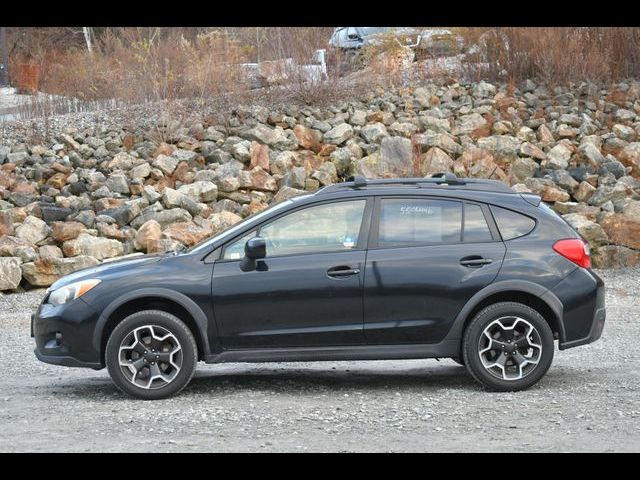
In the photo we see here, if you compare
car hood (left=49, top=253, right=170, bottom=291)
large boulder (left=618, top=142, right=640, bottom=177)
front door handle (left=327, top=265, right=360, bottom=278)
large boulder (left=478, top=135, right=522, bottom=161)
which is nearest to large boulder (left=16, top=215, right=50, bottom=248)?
car hood (left=49, top=253, right=170, bottom=291)

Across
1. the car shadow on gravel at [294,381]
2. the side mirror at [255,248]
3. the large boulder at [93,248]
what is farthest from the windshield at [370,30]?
the side mirror at [255,248]

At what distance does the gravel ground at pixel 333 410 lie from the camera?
6840 millimetres

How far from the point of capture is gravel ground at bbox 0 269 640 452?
684 centimetres

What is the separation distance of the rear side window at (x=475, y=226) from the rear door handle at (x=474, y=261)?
0.59 ft

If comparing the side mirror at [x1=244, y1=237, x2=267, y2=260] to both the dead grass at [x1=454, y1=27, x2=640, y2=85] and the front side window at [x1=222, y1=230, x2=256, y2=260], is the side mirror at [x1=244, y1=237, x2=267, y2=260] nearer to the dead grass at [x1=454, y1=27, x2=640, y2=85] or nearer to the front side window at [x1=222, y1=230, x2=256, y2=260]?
the front side window at [x1=222, y1=230, x2=256, y2=260]

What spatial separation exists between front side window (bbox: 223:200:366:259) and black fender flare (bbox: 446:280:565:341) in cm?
98

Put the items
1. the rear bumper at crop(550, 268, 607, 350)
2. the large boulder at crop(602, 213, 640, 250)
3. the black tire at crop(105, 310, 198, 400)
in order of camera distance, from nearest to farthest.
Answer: the black tire at crop(105, 310, 198, 400) → the rear bumper at crop(550, 268, 607, 350) → the large boulder at crop(602, 213, 640, 250)

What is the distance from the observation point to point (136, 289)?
8305 mm

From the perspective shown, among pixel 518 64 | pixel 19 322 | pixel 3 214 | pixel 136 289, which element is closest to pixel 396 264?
pixel 136 289

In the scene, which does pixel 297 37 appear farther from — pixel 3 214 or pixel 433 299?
pixel 433 299

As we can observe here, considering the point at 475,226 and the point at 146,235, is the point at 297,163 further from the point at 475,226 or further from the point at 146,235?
the point at 475,226

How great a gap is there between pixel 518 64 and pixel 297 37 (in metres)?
5.13

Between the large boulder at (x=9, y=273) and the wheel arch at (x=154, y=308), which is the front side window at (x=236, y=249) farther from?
the large boulder at (x=9, y=273)

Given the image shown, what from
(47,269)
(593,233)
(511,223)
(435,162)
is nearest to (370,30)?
(435,162)
